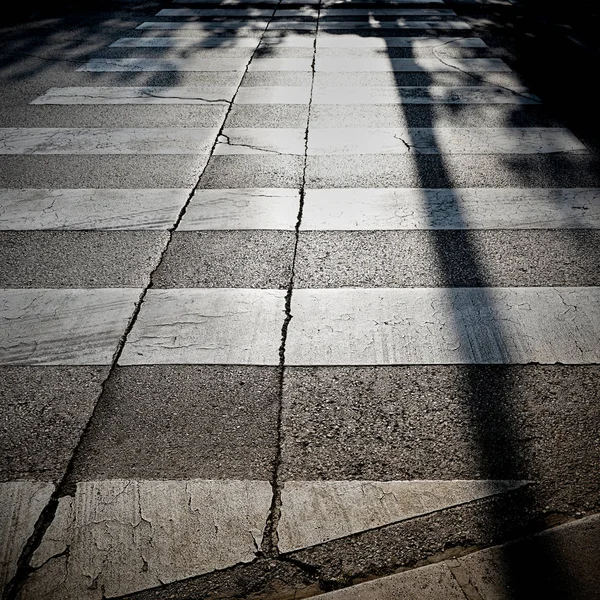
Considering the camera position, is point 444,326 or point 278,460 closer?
point 278,460

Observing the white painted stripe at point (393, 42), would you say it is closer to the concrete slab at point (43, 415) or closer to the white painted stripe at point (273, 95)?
the white painted stripe at point (273, 95)

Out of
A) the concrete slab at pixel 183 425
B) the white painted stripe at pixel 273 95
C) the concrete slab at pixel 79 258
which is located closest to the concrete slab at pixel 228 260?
the concrete slab at pixel 79 258

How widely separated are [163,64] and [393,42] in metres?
3.86

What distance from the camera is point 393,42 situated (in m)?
10.5

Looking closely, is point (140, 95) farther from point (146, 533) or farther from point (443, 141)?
point (146, 533)

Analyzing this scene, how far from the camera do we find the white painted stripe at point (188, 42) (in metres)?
10.3

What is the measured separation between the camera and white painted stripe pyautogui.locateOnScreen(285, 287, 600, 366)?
355 cm

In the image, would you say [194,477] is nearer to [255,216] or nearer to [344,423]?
[344,423]

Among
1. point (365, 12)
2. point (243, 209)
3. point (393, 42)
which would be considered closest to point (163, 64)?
point (393, 42)

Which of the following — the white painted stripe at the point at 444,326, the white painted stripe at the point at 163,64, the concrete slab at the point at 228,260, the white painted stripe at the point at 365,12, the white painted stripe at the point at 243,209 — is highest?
the white painted stripe at the point at 444,326

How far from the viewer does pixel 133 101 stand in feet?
25.8

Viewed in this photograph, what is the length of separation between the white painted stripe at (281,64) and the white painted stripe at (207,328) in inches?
236

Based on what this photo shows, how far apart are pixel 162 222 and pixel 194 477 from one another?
2.75 metres

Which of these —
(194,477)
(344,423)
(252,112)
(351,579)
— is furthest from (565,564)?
(252,112)
